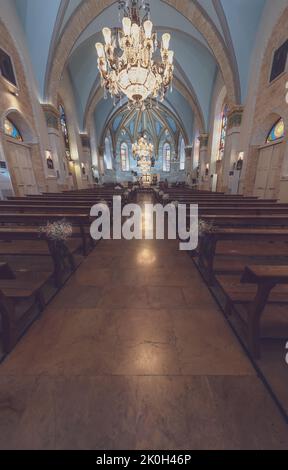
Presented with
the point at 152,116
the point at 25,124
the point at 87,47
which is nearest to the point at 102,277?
the point at 25,124

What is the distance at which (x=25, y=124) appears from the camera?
807 cm

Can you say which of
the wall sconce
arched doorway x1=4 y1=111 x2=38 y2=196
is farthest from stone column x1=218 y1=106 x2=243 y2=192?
arched doorway x1=4 y1=111 x2=38 y2=196

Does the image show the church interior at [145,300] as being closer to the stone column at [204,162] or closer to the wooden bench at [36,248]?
the wooden bench at [36,248]

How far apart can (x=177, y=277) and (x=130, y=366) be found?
1.52 meters

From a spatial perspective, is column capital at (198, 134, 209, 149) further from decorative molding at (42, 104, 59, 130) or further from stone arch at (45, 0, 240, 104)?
decorative molding at (42, 104, 59, 130)

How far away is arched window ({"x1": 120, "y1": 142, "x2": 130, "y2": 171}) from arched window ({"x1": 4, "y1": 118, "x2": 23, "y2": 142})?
20190mm

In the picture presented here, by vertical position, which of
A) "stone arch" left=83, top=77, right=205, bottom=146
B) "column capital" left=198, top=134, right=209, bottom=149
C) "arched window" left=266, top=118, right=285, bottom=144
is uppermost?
"stone arch" left=83, top=77, right=205, bottom=146

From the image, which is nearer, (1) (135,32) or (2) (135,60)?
(1) (135,32)

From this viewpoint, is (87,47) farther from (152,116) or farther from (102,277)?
(152,116)

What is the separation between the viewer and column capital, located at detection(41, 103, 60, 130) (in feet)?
29.8

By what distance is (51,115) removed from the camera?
30.8ft

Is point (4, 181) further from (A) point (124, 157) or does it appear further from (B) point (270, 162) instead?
(A) point (124, 157)

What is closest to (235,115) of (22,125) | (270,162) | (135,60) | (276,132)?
(276,132)

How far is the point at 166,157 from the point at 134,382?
29758 millimetres
